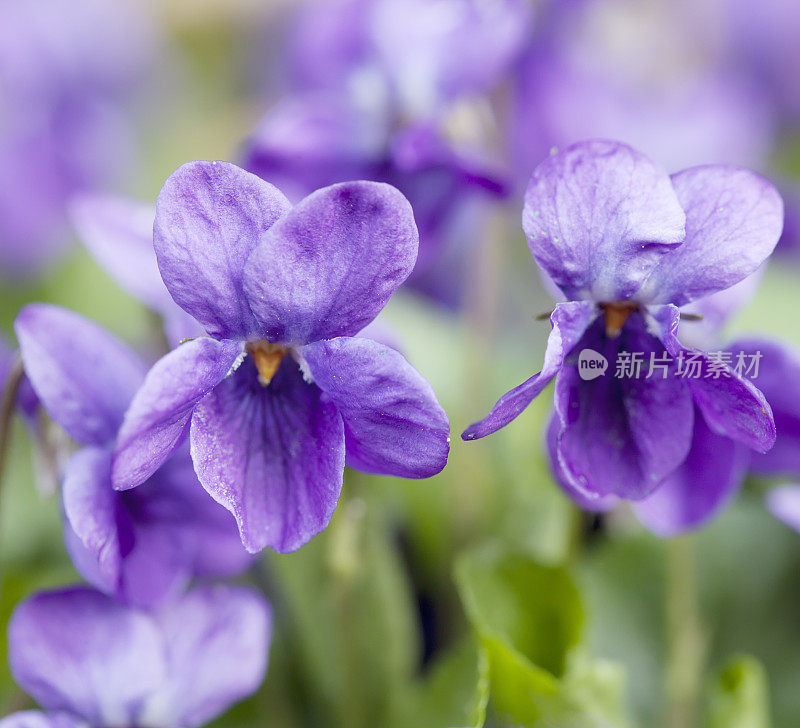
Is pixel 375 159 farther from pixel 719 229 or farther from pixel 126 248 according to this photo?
pixel 719 229

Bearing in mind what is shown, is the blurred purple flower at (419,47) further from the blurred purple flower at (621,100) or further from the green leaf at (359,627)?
the green leaf at (359,627)

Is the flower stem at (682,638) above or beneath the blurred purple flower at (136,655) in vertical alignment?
beneath

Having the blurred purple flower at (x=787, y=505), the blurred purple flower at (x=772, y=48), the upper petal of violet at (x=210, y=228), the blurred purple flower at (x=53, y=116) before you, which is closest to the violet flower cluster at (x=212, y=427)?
the upper petal of violet at (x=210, y=228)

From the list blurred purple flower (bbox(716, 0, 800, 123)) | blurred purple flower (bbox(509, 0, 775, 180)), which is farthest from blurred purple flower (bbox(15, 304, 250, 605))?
blurred purple flower (bbox(716, 0, 800, 123))

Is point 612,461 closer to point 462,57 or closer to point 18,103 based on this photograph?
point 462,57

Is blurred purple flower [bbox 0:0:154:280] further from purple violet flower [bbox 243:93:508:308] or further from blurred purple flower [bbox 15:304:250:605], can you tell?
blurred purple flower [bbox 15:304:250:605]

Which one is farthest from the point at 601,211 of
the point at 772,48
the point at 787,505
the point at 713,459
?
the point at 772,48

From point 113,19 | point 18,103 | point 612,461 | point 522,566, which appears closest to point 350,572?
point 522,566
